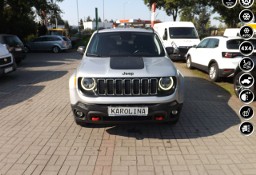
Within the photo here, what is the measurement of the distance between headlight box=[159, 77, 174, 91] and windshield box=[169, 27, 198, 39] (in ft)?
40.1

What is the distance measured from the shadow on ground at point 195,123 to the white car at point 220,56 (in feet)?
5.76

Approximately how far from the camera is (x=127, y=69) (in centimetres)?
466

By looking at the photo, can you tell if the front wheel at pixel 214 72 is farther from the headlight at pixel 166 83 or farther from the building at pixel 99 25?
the building at pixel 99 25

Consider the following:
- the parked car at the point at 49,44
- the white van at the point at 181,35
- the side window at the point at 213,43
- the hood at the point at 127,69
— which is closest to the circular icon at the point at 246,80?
the hood at the point at 127,69

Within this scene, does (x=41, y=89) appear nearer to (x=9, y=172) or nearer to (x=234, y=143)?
(x=9, y=172)

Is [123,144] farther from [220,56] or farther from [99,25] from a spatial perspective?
[99,25]

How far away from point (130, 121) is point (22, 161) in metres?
1.67

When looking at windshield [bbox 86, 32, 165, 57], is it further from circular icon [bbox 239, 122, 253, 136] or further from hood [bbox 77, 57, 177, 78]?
circular icon [bbox 239, 122, 253, 136]

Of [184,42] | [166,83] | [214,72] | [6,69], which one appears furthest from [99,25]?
[166,83]

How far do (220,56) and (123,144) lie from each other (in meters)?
6.24

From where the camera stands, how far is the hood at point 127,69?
4547mm

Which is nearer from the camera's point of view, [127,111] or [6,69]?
[127,111]

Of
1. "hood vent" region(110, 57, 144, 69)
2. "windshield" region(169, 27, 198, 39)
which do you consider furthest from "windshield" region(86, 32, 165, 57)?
"windshield" region(169, 27, 198, 39)

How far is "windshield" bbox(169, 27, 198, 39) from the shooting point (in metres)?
16.5
